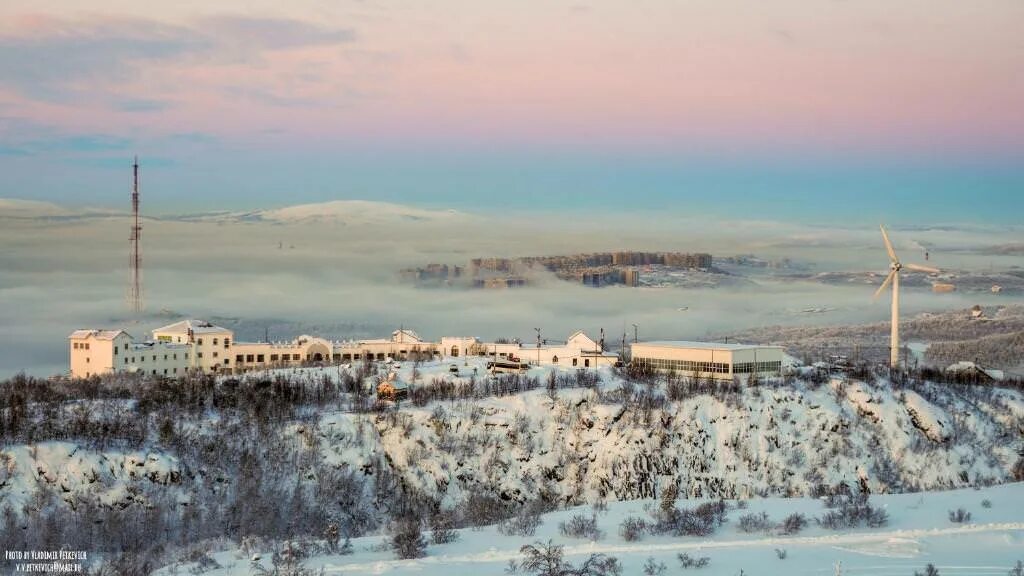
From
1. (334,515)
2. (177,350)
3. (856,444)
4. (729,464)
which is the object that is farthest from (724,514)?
(177,350)

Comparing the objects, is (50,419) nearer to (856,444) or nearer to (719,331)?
(856,444)

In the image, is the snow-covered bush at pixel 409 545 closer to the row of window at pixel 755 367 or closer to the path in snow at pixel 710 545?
the path in snow at pixel 710 545

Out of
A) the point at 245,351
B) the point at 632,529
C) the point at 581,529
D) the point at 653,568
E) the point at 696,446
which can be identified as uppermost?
the point at 653,568

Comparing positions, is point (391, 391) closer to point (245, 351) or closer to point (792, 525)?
point (245, 351)

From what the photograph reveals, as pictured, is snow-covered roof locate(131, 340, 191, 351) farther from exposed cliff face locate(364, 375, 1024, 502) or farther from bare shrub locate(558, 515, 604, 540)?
bare shrub locate(558, 515, 604, 540)

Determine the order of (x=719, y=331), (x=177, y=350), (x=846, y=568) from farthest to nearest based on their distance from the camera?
(x=719, y=331), (x=177, y=350), (x=846, y=568)

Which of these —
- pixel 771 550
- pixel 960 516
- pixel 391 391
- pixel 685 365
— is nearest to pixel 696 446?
pixel 685 365
